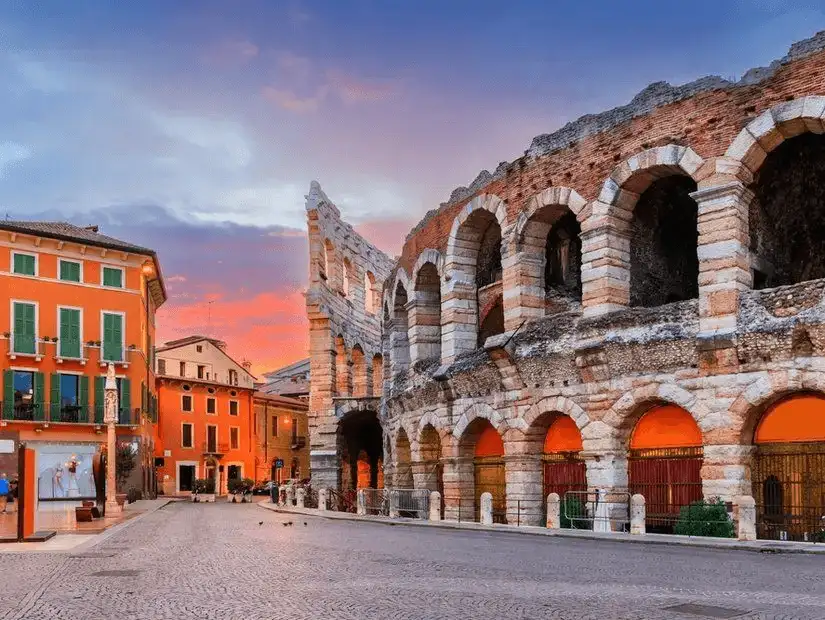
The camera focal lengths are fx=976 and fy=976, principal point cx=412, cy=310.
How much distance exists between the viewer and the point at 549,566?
1287 cm

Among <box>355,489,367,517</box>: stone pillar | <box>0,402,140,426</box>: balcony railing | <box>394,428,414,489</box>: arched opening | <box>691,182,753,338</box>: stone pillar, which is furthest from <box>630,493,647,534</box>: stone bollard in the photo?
<box>0,402,140,426</box>: balcony railing

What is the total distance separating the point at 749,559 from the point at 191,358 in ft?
171

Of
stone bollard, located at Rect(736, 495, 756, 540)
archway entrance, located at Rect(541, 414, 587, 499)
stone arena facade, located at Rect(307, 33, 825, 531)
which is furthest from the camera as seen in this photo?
archway entrance, located at Rect(541, 414, 587, 499)

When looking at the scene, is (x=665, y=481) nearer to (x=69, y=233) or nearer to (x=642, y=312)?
(x=642, y=312)

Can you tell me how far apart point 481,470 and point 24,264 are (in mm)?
24506

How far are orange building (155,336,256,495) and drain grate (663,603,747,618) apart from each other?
164ft

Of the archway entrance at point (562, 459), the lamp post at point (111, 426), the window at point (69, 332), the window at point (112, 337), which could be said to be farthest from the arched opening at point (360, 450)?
the archway entrance at point (562, 459)

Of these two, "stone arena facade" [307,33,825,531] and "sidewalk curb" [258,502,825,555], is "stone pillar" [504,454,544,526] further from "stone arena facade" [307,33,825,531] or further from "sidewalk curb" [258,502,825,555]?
"sidewalk curb" [258,502,825,555]

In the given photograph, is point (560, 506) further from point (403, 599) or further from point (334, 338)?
point (334, 338)

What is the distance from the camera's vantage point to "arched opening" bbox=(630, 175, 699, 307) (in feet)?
76.7

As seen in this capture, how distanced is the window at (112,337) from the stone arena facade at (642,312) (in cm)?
1799

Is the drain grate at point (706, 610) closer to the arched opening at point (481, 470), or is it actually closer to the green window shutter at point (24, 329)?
the arched opening at point (481, 470)

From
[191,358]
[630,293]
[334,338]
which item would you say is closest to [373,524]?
[630,293]

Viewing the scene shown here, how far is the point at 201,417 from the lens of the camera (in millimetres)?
61000
